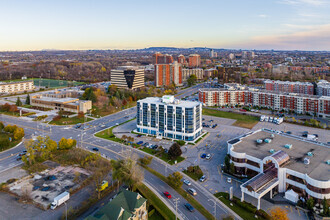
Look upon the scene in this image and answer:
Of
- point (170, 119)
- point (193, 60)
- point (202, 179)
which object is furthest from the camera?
point (193, 60)

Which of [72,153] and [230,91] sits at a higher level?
[230,91]

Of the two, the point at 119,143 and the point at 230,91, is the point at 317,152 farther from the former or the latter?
the point at 230,91

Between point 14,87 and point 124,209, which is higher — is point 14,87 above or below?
above

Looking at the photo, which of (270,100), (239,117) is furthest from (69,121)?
(270,100)

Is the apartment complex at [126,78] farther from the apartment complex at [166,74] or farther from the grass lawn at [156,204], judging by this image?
the grass lawn at [156,204]

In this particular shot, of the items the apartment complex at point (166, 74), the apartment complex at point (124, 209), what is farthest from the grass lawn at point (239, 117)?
the apartment complex at point (166, 74)

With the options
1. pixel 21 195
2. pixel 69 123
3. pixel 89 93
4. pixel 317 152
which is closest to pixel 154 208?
pixel 21 195

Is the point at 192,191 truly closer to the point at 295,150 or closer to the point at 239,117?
the point at 295,150
